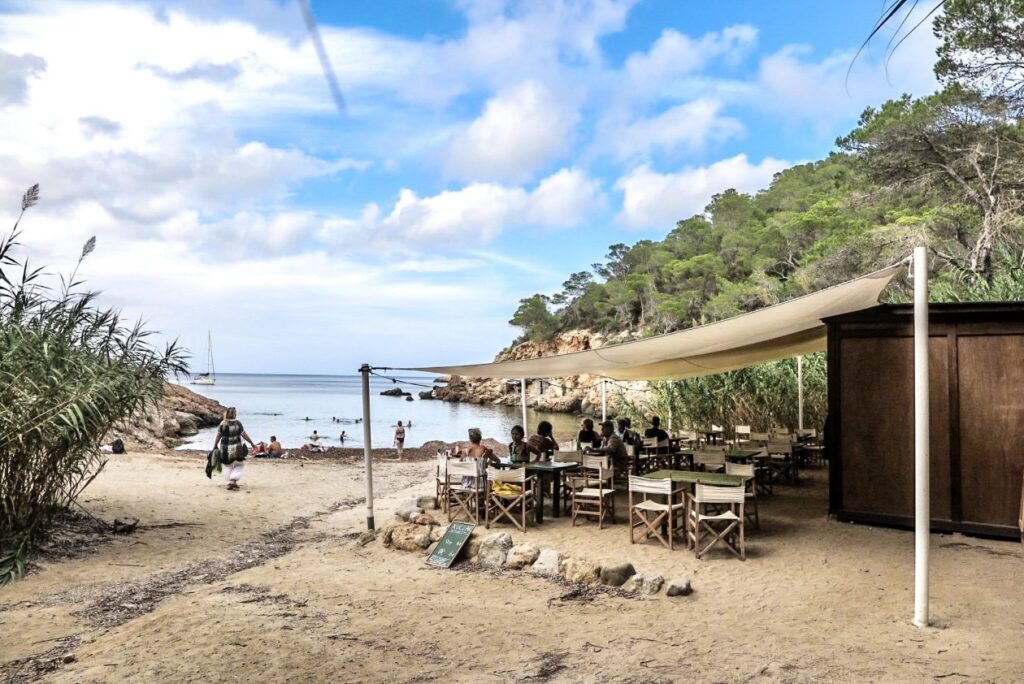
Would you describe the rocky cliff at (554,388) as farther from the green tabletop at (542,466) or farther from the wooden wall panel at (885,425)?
the wooden wall panel at (885,425)

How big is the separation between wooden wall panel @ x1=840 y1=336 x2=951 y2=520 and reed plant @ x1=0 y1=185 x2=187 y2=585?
22.3ft

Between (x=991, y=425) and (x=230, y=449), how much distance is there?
28.7 feet

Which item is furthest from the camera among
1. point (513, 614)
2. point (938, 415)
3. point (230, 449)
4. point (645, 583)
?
point (230, 449)

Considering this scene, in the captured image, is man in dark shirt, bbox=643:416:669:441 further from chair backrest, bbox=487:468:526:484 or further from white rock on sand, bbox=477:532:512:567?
white rock on sand, bbox=477:532:512:567

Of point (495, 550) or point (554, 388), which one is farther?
point (554, 388)

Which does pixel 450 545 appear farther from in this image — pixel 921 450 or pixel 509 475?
pixel 921 450

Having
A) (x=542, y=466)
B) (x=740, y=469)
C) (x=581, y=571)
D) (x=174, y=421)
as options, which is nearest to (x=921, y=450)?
(x=581, y=571)

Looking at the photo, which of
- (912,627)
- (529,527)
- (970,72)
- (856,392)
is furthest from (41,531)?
(970,72)

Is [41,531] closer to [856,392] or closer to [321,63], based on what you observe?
[321,63]

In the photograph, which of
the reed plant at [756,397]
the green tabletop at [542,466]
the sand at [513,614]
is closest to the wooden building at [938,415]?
the sand at [513,614]

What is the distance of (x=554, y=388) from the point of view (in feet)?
132

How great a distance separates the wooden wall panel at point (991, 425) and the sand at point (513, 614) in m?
0.43

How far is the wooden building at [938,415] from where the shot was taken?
5.89 m

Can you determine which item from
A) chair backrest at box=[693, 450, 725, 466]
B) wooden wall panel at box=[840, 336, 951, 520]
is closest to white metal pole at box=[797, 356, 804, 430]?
chair backrest at box=[693, 450, 725, 466]
